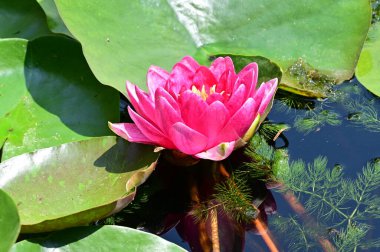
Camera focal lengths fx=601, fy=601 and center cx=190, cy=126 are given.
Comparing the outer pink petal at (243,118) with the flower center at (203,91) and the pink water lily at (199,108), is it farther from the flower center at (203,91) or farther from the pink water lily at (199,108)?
the flower center at (203,91)

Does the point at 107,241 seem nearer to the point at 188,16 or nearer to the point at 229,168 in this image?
the point at 229,168

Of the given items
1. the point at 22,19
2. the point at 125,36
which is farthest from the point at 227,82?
the point at 22,19

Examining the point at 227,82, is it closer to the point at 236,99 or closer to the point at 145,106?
the point at 236,99

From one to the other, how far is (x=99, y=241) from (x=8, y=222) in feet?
0.91

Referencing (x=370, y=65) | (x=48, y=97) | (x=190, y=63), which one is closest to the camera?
(x=190, y=63)

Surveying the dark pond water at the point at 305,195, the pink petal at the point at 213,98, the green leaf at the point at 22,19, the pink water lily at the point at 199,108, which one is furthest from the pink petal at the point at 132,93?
the green leaf at the point at 22,19

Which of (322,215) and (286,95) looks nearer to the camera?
(322,215)

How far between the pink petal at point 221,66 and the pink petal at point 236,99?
129 mm

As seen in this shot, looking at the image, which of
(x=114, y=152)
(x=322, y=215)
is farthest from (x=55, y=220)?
(x=322, y=215)

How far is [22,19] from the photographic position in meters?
2.22

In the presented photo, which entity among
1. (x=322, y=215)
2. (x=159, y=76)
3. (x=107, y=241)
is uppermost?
(x=159, y=76)

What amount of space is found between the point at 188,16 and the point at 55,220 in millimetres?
862

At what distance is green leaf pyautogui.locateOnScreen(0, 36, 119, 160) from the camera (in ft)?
6.09

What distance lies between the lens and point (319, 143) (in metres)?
2.04
